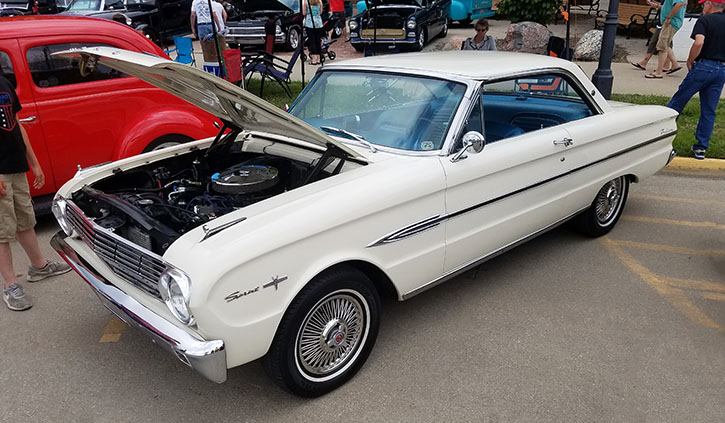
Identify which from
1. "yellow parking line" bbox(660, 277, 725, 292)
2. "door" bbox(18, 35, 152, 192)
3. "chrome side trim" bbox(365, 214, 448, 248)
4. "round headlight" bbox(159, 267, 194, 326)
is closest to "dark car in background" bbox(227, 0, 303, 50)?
"door" bbox(18, 35, 152, 192)

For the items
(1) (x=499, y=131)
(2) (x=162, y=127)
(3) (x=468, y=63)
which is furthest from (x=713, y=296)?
(2) (x=162, y=127)

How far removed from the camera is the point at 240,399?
297cm

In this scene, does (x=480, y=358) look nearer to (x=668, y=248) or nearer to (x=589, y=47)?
(x=668, y=248)

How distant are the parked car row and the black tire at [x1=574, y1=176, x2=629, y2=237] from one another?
3.78 m

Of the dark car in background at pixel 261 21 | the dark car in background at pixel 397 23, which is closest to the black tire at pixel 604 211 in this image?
the dark car in background at pixel 397 23

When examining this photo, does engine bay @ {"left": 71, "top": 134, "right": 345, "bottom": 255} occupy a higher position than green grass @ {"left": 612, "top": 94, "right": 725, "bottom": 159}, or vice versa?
engine bay @ {"left": 71, "top": 134, "right": 345, "bottom": 255}

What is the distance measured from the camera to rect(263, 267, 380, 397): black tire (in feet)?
8.85

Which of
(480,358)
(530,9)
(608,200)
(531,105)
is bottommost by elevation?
(480,358)

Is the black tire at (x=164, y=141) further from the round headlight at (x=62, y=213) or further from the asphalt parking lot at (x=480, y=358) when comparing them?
the round headlight at (x=62, y=213)

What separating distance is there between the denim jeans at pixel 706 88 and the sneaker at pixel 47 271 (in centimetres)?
694

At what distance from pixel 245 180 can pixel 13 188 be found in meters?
1.81

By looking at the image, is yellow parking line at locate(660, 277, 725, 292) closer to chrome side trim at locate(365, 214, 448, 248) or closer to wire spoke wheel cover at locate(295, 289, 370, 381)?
chrome side trim at locate(365, 214, 448, 248)

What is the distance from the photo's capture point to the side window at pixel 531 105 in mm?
4324

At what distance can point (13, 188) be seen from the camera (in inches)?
149
